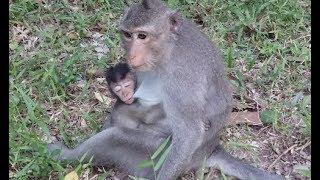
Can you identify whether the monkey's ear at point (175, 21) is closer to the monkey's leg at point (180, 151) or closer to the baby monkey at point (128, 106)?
the baby monkey at point (128, 106)

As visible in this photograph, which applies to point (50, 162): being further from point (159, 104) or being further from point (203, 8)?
point (203, 8)

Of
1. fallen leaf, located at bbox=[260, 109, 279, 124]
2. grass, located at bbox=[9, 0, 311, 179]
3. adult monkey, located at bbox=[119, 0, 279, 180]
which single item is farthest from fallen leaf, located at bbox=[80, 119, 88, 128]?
fallen leaf, located at bbox=[260, 109, 279, 124]

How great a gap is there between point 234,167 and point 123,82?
112cm

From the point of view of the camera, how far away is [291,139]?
17.6 ft

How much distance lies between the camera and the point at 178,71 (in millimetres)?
4625

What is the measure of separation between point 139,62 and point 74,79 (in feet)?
5.49

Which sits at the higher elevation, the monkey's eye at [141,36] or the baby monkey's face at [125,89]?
the monkey's eye at [141,36]

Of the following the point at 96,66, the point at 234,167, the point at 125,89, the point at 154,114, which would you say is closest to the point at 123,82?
the point at 125,89

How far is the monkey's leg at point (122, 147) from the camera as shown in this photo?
16.1ft

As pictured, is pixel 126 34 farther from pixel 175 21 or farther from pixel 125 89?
pixel 125 89

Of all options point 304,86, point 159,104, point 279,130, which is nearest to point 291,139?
point 279,130

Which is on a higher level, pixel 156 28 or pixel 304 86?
pixel 156 28

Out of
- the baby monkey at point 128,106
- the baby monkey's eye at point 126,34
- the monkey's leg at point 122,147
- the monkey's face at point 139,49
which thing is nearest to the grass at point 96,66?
the monkey's leg at point 122,147

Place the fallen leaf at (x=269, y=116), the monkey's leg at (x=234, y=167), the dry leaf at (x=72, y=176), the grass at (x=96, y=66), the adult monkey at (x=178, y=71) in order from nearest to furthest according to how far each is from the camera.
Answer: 1. the adult monkey at (x=178, y=71)
2. the monkey's leg at (x=234, y=167)
3. the dry leaf at (x=72, y=176)
4. the grass at (x=96, y=66)
5. the fallen leaf at (x=269, y=116)
